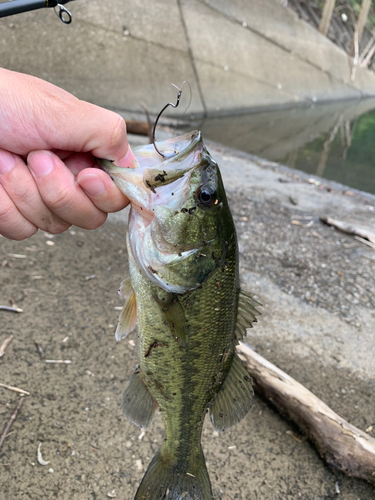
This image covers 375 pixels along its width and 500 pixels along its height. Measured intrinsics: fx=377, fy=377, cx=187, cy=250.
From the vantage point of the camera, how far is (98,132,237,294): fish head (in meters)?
1.56

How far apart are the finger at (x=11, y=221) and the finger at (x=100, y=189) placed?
1.06 ft

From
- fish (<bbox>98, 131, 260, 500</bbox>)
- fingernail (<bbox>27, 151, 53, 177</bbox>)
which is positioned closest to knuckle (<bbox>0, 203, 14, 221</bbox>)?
fingernail (<bbox>27, 151, 53, 177</bbox>)

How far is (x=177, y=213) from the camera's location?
1592 mm

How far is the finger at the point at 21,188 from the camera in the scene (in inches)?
60.5

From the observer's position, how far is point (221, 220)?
1659 millimetres

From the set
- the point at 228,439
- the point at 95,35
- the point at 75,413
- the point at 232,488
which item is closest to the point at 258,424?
the point at 228,439

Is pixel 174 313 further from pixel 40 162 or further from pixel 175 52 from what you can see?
pixel 175 52

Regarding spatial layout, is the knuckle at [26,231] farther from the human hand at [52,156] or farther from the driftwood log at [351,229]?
the driftwood log at [351,229]

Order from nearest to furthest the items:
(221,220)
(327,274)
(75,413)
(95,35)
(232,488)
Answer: (221,220)
(232,488)
(75,413)
(327,274)
(95,35)

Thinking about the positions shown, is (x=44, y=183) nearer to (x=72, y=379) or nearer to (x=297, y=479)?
(x=72, y=379)

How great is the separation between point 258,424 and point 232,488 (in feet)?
1.69

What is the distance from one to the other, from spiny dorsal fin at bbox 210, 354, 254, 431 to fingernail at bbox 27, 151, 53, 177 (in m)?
1.25

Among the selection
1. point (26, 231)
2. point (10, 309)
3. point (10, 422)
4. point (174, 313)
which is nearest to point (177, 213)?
point (174, 313)

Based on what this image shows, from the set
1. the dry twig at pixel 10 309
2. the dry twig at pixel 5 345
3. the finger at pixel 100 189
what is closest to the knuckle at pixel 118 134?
the finger at pixel 100 189
